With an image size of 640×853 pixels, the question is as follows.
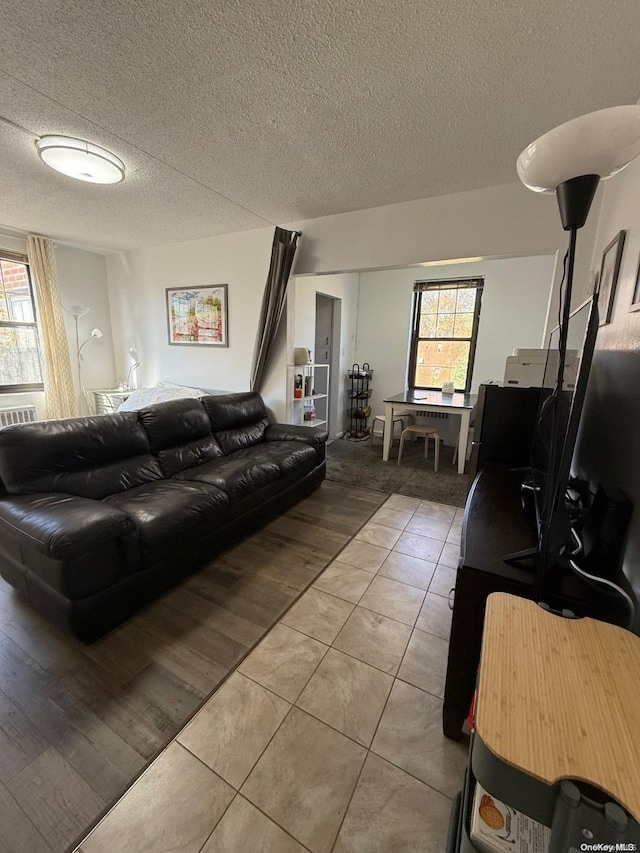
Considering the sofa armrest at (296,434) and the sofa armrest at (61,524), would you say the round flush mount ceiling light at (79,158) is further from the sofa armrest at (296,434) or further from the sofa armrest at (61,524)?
the sofa armrest at (296,434)

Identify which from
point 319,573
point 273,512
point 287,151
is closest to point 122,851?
point 319,573

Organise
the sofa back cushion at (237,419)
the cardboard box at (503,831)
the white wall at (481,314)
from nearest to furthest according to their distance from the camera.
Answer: the cardboard box at (503,831) < the sofa back cushion at (237,419) < the white wall at (481,314)

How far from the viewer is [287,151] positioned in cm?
217

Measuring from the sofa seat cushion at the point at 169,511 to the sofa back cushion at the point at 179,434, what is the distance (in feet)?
1.22

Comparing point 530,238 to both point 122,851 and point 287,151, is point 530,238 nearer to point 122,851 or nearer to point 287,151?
point 287,151

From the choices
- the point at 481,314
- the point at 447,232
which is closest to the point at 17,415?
the point at 447,232

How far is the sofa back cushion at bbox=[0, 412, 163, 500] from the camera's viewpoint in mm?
1916

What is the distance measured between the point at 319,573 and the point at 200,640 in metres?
0.77

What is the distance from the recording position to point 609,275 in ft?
5.52

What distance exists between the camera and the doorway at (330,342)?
16.0ft

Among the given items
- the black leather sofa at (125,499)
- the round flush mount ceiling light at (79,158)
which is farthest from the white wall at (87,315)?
the black leather sofa at (125,499)

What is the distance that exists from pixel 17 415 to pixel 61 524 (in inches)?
133

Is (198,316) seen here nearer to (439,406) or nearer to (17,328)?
(17,328)

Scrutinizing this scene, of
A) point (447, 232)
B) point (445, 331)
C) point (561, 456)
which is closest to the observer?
point (561, 456)
